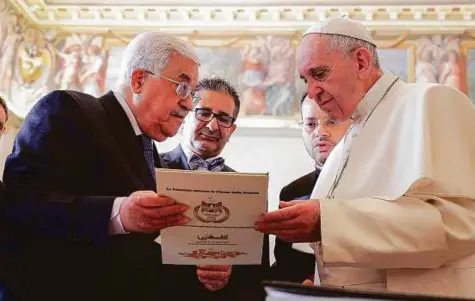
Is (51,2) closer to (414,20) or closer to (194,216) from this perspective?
(414,20)

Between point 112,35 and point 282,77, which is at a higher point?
point 112,35

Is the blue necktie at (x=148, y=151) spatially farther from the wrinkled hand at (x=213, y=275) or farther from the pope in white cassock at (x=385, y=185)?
the pope in white cassock at (x=385, y=185)

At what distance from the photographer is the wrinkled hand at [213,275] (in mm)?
2395

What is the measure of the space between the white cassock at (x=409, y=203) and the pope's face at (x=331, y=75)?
0.54 ft

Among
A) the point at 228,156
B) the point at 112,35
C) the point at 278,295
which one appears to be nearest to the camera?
the point at 278,295


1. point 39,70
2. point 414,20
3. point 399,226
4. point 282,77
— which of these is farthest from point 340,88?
point 39,70

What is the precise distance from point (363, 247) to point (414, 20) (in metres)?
6.87

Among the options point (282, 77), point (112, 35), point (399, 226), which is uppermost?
point (112, 35)

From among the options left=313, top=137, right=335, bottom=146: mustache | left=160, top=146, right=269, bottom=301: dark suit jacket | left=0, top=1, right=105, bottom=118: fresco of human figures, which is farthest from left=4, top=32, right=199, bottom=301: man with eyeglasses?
left=0, top=1, right=105, bottom=118: fresco of human figures

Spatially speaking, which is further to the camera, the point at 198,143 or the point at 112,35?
the point at 112,35

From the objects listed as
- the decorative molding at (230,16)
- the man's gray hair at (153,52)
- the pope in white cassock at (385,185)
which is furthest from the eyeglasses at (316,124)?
the decorative molding at (230,16)

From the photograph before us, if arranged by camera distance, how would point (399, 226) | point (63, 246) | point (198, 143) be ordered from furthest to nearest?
point (198, 143)
point (63, 246)
point (399, 226)

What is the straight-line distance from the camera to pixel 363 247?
1.84 meters

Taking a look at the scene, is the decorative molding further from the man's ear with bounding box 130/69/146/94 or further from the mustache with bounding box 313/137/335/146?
the man's ear with bounding box 130/69/146/94
